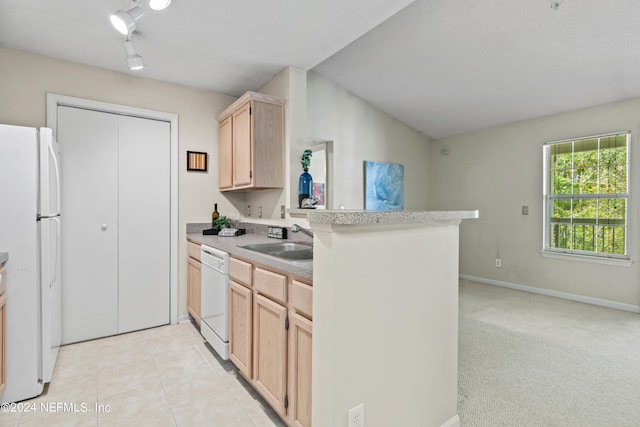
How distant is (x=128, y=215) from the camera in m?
2.92

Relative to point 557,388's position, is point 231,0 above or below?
above

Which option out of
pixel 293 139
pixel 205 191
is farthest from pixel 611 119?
pixel 205 191

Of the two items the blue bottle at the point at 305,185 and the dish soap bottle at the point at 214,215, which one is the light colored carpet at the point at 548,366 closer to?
the blue bottle at the point at 305,185

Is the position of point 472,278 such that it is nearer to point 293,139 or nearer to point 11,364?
point 293,139

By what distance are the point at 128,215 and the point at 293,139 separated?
1.68 metres

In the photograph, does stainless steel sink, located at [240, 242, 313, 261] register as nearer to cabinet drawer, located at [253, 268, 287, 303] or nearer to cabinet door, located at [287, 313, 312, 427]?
cabinet drawer, located at [253, 268, 287, 303]

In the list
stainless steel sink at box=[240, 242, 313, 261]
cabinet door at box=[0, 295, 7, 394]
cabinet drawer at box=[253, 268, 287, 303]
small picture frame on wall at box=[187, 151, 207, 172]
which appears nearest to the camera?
cabinet drawer at box=[253, 268, 287, 303]

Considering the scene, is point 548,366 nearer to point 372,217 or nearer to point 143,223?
point 372,217

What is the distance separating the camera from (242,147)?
2.91 m

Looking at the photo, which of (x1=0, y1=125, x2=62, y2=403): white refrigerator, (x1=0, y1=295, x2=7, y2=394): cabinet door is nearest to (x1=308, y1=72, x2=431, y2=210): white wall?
(x1=0, y1=125, x2=62, y2=403): white refrigerator

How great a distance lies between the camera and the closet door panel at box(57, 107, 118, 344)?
Result: 265cm

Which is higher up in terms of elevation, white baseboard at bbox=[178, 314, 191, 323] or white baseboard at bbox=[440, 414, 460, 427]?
white baseboard at bbox=[440, 414, 460, 427]

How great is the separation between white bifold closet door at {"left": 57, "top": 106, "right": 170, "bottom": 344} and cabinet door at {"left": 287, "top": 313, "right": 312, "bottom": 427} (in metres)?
2.14

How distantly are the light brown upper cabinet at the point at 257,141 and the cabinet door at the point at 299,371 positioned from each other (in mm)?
1597
